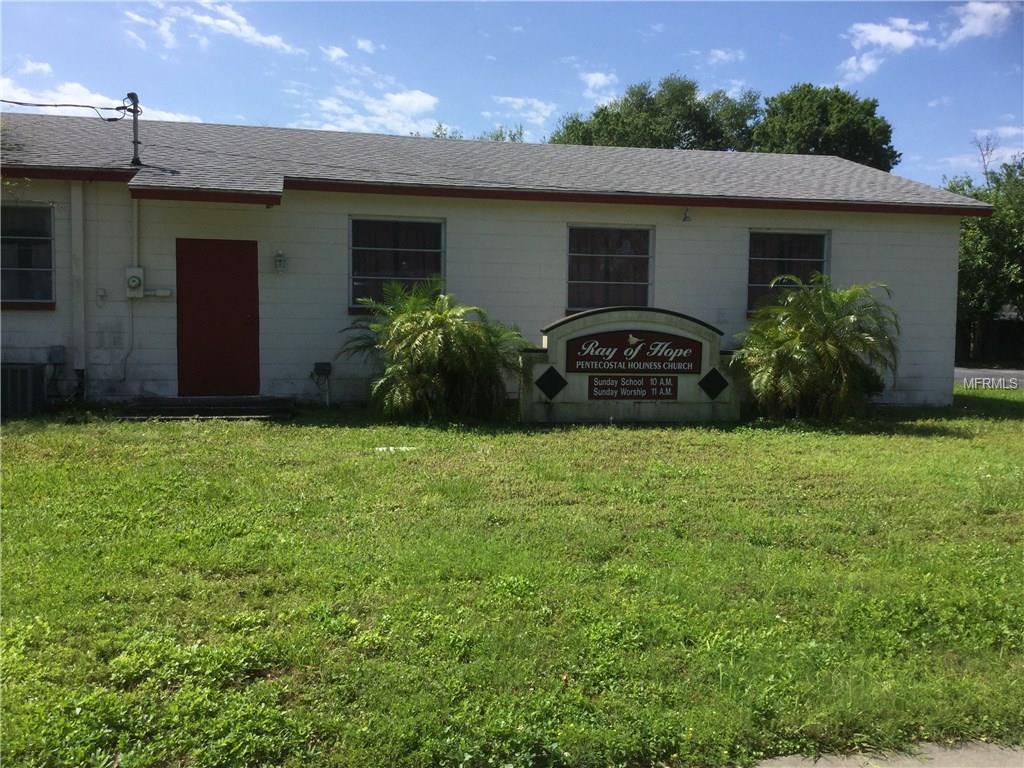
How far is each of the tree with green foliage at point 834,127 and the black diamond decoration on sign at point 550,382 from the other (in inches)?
1466

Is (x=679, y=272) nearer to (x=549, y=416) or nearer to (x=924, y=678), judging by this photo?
(x=549, y=416)

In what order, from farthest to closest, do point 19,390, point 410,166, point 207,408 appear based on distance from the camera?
point 410,166
point 207,408
point 19,390

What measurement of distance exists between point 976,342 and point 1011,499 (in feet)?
86.5

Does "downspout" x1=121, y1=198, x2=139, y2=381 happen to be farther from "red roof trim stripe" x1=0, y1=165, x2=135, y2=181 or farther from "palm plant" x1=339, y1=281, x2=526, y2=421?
"palm plant" x1=339, y1=281, x2=526, y2=421

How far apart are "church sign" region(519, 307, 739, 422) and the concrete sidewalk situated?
299 inches

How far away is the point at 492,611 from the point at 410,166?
9903mm

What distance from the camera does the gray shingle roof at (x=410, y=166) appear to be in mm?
11438

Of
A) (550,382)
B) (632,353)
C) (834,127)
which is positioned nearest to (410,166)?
(550,382)

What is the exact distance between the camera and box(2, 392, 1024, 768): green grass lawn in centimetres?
336

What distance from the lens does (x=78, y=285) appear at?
1134cm

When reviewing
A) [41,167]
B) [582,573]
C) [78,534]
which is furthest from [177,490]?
[41,167]

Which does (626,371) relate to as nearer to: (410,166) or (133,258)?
(410,166)

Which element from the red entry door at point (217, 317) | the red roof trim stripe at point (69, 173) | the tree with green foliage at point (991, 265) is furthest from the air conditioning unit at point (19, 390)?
the tree with green foliage at point (991, 265)

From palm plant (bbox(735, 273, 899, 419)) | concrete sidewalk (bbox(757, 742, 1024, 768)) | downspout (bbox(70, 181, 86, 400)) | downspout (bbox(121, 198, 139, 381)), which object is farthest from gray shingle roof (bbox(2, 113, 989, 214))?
concrete sidewalk (bbox(757, 742, 1024, 768))
